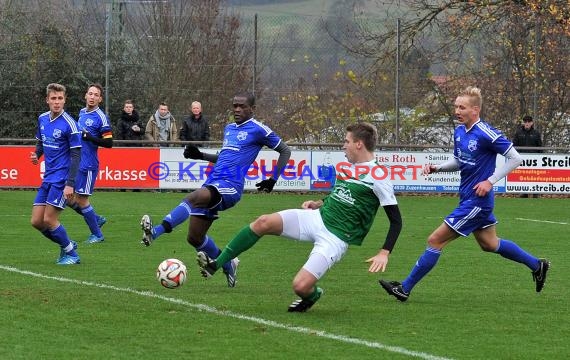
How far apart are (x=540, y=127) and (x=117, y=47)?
1016 cm

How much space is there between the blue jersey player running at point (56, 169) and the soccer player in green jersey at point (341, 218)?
375 centimetres

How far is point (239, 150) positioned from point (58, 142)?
2.58m

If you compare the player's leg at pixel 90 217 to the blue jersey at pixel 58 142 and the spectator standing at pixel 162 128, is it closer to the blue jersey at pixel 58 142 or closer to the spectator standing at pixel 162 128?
the blue jersey at pixel 58 142

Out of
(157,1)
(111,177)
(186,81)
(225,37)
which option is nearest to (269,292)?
(111,177)

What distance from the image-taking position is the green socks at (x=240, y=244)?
9328 millimetres

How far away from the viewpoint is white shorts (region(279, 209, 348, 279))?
904cm

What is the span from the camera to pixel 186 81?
27.6 metres

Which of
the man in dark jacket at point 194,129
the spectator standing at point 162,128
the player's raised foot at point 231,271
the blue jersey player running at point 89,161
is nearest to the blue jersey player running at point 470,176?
the player's raised foot at point 231,271

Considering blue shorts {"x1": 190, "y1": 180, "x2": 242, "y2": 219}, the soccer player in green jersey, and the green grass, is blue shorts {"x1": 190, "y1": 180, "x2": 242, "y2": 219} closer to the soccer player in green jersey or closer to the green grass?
the green grass

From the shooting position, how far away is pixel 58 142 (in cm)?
1256

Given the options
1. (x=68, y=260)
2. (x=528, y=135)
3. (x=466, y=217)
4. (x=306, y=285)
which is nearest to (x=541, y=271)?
(x=466, y=217)

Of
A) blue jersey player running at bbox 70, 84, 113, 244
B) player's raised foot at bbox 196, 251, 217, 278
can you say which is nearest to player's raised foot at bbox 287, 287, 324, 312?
player's raised foot at bbox 196, 251, 217, 278

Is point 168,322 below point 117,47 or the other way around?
below

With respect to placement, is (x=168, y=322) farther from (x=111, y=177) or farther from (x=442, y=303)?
(x=111, y=177)
